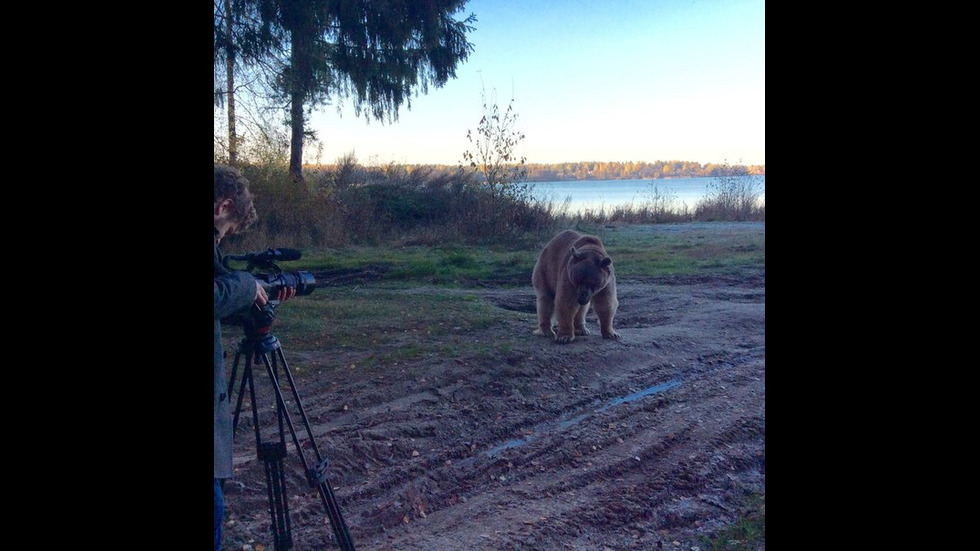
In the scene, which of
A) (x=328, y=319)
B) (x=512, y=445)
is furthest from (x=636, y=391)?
(x=328, y=319)

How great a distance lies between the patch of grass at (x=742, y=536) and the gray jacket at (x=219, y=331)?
1.68 metres

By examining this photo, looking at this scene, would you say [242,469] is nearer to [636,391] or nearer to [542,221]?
[636,391]

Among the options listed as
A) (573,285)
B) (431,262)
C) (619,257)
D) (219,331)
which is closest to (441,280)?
(431,262)

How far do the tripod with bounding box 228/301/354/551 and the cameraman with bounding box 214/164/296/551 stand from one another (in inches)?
5.1

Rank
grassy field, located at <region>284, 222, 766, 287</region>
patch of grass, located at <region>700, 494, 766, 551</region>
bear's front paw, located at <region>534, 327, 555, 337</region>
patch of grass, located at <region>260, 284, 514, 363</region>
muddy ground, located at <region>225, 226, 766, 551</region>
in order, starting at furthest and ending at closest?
1. grassy field, located at <region>284, 222, 766, 287</region>
2. bear's front paw, located at <region>534, 327, 555, 337</region>
3. patch of grass, located at <region>260, 284, 514, 363</region>
4. muddy ground, located at <region>225, 226, 766, 551</region>
5. patch of grass, located at <region>700, 494, 766, 551</region>

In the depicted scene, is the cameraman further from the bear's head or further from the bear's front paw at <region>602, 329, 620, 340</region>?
the bear's front paw at <region>602, 329, 620, 340</region>

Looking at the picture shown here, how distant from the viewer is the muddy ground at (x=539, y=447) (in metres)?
2.65

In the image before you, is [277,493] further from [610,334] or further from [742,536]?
[610,334]

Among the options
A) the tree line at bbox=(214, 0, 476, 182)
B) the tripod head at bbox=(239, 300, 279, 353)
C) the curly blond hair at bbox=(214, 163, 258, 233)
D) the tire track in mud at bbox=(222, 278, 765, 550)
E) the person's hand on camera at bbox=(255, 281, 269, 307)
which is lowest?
the tire track in mud at bbox=(222, 278, 765, 550)

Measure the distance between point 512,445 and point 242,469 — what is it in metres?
1.20

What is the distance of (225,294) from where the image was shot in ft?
5.90

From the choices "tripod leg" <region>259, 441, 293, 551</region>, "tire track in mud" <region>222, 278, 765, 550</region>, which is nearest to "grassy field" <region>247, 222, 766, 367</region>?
"tire track in mud" <region>222, 278, 765, 550</region>

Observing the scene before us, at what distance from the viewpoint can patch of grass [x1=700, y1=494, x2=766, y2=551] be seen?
252 cm
